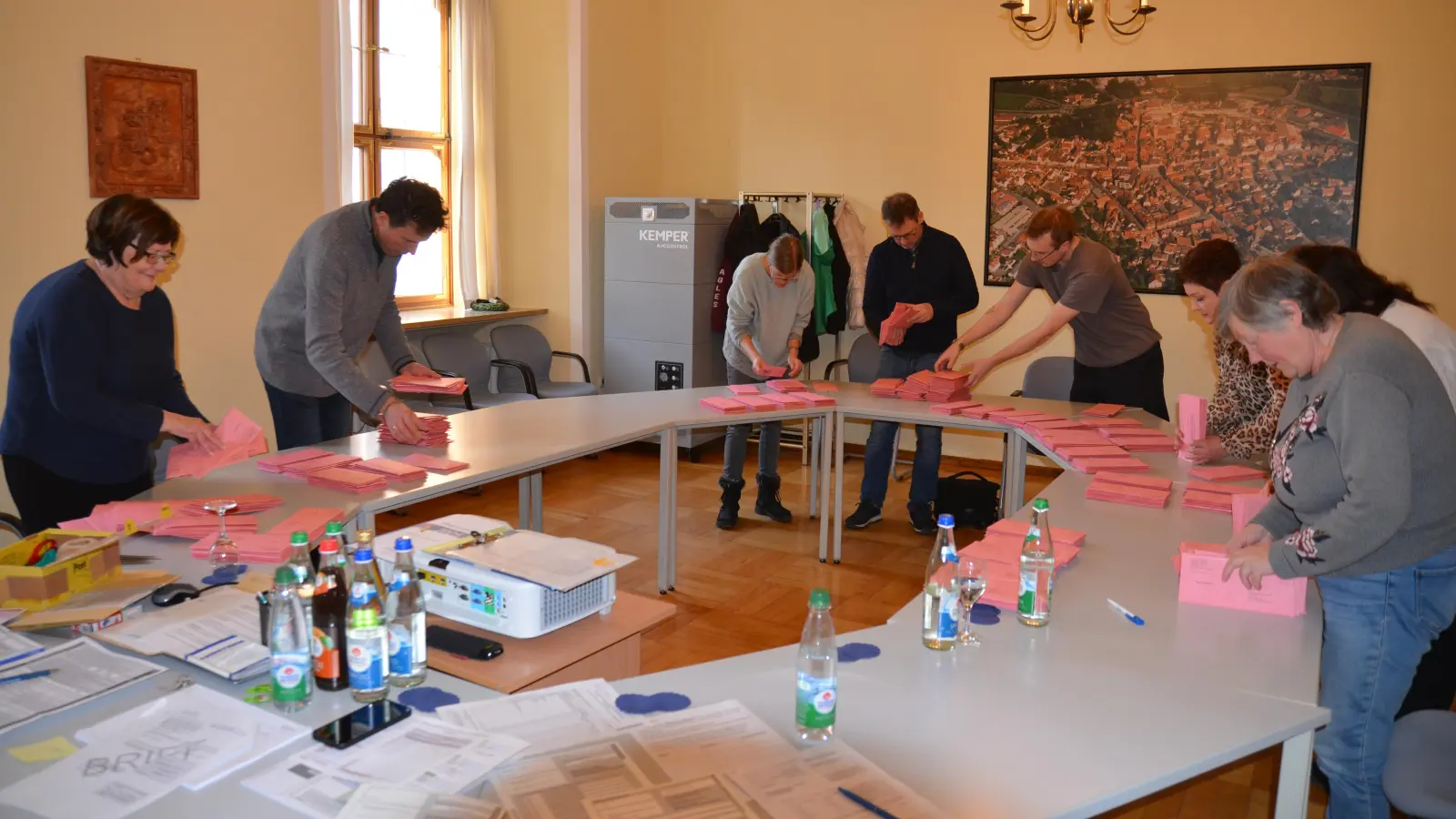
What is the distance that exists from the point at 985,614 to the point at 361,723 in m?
1.32

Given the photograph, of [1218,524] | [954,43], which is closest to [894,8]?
[954,43]

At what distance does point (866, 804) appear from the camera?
158 cm

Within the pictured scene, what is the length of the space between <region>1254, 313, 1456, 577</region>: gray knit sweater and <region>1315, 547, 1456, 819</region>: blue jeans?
0.05 metres

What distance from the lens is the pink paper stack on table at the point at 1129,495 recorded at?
3354 millimetres

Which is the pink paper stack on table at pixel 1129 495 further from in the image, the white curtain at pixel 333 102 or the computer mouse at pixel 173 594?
the white curtain at pixel 333 102

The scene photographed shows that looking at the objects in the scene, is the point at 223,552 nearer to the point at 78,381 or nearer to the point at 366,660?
the point at 78,381

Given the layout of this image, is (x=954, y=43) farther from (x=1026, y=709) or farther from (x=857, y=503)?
(x=1026, y=709)

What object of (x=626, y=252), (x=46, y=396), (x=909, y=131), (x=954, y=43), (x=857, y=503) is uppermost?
(x=954, y=43)

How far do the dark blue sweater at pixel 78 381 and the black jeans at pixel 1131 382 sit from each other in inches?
149

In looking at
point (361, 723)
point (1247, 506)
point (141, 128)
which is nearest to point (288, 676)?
point (361, 723)

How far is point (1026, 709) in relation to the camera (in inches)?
75.8

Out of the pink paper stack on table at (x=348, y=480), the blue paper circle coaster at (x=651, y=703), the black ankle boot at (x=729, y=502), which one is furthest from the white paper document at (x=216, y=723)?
the black ankle boot at (x=729, y=502)

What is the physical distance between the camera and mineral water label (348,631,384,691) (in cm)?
187

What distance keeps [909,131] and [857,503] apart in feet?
8.34
